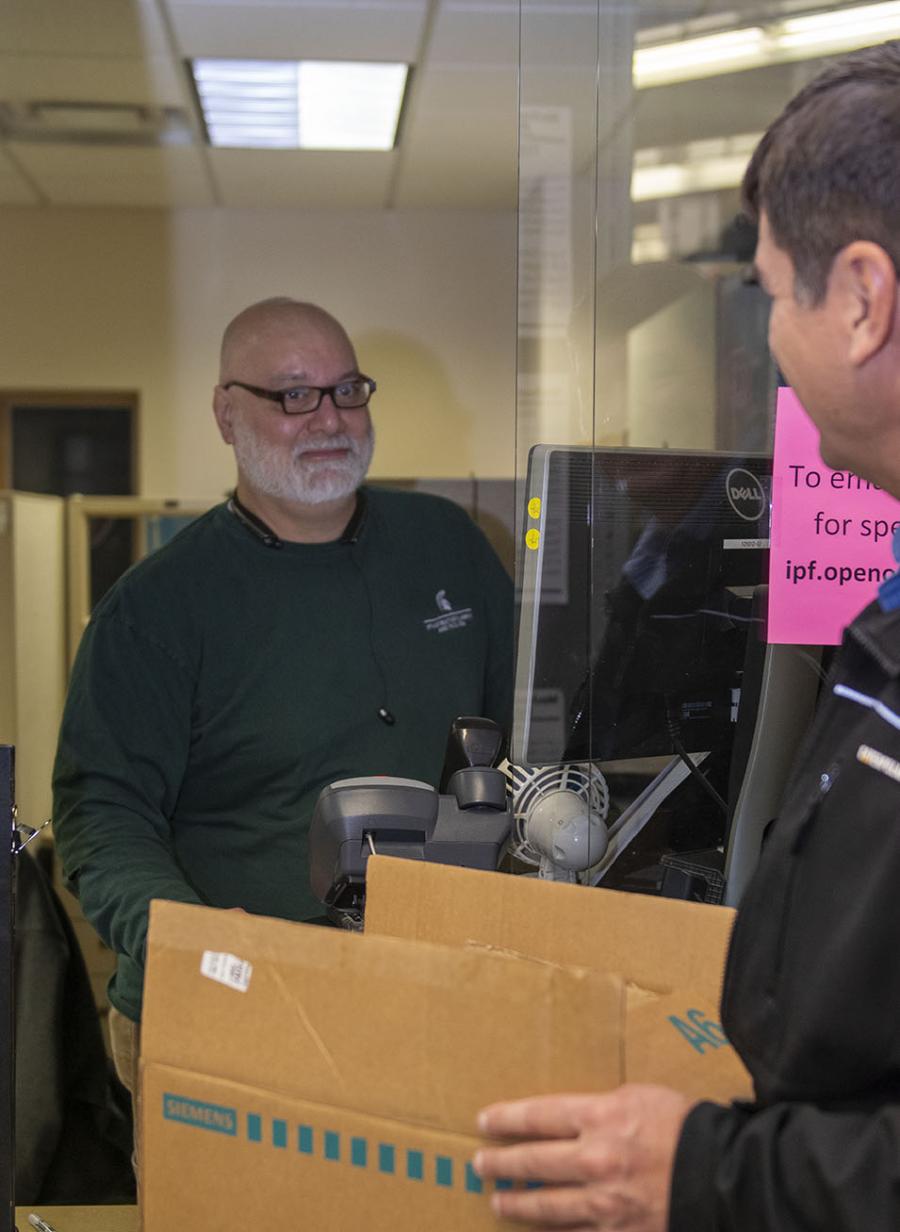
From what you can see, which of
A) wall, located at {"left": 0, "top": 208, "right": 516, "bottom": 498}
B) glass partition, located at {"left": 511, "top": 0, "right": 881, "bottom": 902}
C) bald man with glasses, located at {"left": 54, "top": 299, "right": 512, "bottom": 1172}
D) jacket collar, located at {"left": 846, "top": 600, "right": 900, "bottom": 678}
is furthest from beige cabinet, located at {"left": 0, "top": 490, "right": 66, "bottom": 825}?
jacket collar, located at {"left": 846, "top": 600, "right": 900, "bottom": 678}

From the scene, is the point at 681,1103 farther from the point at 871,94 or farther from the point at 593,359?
the point at 593,359

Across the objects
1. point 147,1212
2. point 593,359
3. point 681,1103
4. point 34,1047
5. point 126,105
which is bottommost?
point 34,1047

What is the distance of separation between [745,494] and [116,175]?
477cm

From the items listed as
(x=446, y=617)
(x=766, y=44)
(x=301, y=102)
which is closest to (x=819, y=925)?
(x=446, y=617)

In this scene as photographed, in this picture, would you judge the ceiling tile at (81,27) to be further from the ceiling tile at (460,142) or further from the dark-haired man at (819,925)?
the dark-haired man at (819,925)

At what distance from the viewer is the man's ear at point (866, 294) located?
2.38 feet

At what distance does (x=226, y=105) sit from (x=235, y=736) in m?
3.52

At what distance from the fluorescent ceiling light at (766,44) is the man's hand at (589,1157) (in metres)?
1.25

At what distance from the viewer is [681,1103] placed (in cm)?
76

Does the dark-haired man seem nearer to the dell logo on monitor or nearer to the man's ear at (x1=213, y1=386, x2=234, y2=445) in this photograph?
the dell logo on monitor

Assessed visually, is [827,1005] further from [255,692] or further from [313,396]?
[313,396]

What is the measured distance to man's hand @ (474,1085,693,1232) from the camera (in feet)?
2.42

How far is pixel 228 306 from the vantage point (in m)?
6.06

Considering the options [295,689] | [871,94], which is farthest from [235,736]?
[871,94]
